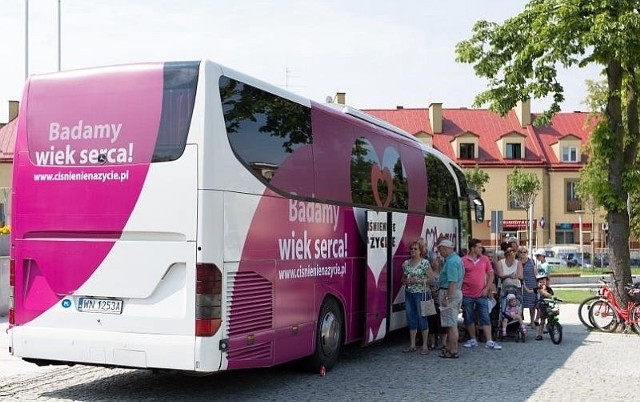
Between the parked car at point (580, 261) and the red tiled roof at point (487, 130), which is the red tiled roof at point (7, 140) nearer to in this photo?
the red tiled roof at point (487, 130)

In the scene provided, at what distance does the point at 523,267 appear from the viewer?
15.7 metres

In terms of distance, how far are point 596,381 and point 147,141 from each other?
6.57 m

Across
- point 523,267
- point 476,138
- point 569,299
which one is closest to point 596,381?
point 523,267

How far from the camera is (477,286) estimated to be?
13820 millimetres

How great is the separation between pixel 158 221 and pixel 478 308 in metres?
7.28

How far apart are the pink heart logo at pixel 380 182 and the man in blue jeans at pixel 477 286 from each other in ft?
5.76

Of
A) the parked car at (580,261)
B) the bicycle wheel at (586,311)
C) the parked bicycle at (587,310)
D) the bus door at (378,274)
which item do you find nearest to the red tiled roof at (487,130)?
the parked car at (580,261)

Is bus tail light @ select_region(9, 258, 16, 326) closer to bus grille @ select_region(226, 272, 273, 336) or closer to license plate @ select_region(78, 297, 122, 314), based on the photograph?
license plate @ select_region(78, 297, 122, 314)

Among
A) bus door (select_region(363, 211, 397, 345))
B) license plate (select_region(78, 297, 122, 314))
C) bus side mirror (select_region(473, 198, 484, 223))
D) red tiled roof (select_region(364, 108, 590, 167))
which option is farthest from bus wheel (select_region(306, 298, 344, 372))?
red tiled roof (select_region(364, 108, 590, 167))

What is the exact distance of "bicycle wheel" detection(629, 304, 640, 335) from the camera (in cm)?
1634

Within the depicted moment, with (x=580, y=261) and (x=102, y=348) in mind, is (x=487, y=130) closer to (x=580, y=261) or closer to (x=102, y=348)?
(x=580, y=261)

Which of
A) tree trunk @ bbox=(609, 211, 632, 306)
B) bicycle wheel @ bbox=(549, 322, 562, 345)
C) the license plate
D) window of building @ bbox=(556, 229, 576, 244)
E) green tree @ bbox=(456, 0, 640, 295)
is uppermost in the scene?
green tree @ bbox=(456, 0, 640, 295)

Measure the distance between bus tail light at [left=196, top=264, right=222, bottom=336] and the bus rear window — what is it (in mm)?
1183

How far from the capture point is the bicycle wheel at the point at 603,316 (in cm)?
1675
